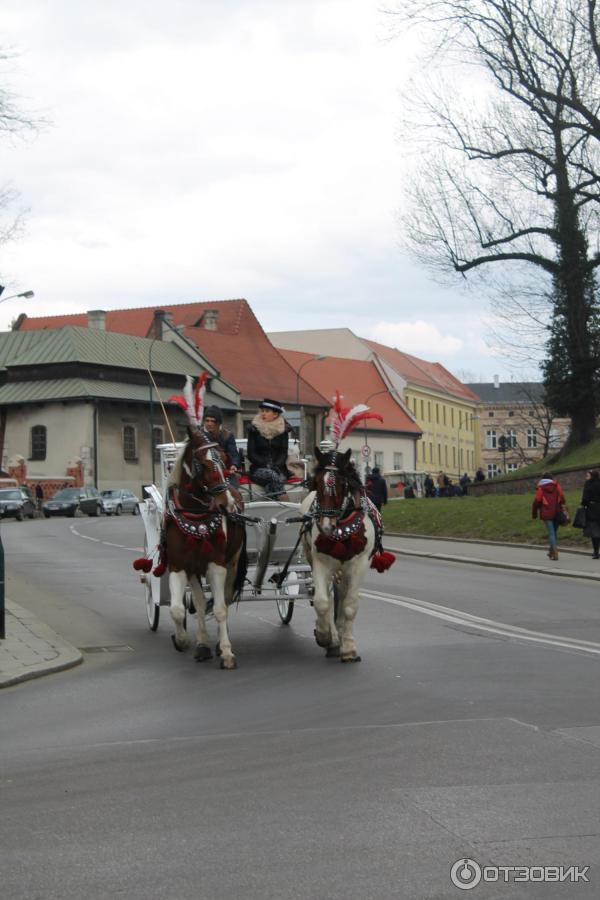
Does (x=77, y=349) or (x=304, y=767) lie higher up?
(x=77, y=349)

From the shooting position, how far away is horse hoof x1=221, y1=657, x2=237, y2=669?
11414mm

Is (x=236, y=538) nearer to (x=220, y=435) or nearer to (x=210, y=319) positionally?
(x=220, y=435)

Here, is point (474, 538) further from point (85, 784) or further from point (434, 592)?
point (85, 784)

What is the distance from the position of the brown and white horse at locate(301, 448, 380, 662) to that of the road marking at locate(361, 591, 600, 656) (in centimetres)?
247

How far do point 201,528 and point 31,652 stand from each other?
7.85 ft

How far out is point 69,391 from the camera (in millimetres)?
73562

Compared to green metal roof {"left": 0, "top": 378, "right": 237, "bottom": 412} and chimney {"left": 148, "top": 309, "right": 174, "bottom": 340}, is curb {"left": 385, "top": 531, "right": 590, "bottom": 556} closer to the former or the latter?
green metal roof {"left": 0, "top": 378, "right": 237, "bottom": 412}

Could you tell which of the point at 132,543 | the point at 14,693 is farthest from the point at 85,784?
the point at 132,543

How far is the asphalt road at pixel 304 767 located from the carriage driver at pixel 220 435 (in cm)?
187

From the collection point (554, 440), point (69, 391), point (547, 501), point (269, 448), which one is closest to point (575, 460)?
point (547, 501)

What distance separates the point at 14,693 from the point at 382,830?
5.35m

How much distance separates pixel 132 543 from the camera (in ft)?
112

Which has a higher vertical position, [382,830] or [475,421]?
[475,421]

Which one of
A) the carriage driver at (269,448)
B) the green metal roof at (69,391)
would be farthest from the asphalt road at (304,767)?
the green metal roof at (69,391)
